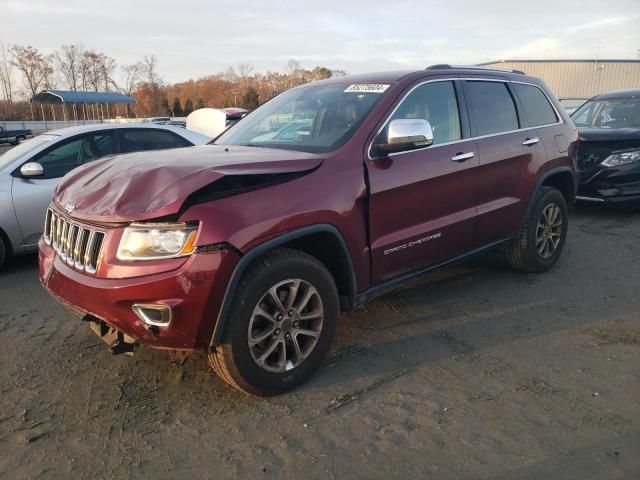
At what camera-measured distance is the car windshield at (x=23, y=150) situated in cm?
550

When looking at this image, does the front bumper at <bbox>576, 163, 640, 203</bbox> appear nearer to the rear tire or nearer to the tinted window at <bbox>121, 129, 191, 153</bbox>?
the rear tire

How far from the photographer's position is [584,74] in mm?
44875

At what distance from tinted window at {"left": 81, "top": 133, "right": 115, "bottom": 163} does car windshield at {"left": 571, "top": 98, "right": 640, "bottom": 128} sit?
723cm

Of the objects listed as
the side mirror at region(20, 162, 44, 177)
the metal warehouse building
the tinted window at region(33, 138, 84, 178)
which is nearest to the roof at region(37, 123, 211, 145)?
the tinted window at region(33, 138, 84, 178)

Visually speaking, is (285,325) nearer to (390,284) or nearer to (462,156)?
(390,284)

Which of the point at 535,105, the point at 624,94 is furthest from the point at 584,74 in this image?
the point at 535,105

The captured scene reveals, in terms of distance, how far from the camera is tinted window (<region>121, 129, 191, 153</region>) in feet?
20.2

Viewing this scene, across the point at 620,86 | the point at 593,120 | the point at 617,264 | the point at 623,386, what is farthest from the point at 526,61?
the point at 623,386

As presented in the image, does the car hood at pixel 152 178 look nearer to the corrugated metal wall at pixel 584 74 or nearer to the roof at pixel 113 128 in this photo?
the roof at pixel 113 128

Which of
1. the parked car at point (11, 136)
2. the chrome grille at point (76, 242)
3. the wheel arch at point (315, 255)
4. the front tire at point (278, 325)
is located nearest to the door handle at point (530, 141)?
the wheel arch at point (315, 255)

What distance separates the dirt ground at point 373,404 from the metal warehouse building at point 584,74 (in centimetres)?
4575

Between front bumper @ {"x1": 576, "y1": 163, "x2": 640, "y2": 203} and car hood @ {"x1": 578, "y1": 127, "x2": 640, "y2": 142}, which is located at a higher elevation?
car hood @ {"x1": 578, "y1": 127, "x2": 640, "y2": 142}

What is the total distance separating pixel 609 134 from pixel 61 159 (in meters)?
7.15

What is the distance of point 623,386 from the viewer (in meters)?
3.02
